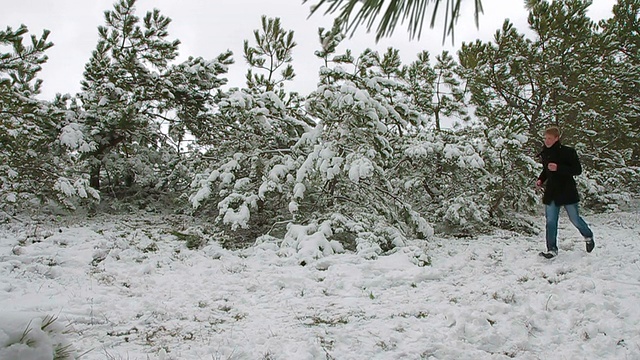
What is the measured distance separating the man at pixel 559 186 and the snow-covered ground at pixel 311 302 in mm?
298

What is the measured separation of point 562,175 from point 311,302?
3363 millimetres

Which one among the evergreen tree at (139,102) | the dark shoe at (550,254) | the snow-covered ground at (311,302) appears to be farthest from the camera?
the evergreen tree at (139,102)

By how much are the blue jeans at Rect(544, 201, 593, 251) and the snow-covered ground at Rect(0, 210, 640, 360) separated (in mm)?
249

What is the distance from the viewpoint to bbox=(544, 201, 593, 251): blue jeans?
14.4ft

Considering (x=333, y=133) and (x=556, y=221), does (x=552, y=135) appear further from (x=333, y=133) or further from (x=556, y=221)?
(x=333, y=133)

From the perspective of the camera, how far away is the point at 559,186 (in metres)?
4.45

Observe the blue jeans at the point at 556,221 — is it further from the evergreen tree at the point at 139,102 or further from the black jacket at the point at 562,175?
the evergreen tree at the point at 139,102

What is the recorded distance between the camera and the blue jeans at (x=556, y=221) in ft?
14.4

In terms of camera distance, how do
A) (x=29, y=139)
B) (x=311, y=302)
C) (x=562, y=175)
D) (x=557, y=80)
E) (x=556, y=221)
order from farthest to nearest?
1. (x=557, y=80)
2. (x=29, y=139)
3. (x=556, y=221)
4. (x=562, y=175)
5. (x=311, y=302)

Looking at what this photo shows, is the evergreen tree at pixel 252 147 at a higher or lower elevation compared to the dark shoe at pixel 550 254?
higher

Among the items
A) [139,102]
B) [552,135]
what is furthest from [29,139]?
[552,135]

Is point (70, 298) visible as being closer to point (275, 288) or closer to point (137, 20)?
point (275, 288)

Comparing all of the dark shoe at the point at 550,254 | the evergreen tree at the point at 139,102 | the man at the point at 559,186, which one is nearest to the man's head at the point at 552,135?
the man at the point at 559,186

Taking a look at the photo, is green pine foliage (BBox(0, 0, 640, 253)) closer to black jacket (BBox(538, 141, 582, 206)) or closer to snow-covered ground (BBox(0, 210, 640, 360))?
snow-covered ground (BBox(0, 210, 640, 360))
